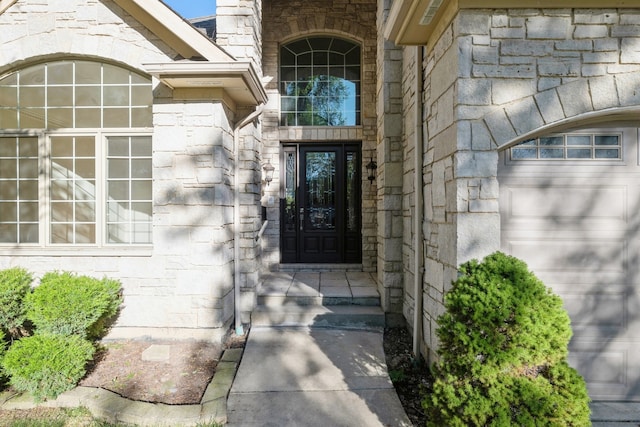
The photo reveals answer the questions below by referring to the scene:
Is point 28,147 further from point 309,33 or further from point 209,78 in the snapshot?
point 309,33

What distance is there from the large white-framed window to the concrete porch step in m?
1.72

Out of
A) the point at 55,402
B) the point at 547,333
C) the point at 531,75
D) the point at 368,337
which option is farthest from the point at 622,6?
the point at 55,402

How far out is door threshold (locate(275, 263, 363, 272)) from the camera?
6.02 m

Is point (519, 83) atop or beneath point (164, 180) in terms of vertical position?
atop

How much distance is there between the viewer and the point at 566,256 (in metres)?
2.62

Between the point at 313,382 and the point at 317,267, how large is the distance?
9.90 feet

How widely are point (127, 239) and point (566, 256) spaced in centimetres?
450

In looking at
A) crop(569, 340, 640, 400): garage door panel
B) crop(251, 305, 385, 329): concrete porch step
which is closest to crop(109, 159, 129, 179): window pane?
crop(251, 305, 385, 329): concrete porch step

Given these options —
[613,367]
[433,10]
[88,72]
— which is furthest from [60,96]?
[613,367]

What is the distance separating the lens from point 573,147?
8.69 ft

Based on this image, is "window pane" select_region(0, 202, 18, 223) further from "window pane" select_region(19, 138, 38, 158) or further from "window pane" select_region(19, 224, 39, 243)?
"window pane" select_region(19, 138, 38, 158)

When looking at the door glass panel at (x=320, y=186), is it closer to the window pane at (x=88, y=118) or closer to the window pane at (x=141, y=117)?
the window pane at (x=141, y=117)

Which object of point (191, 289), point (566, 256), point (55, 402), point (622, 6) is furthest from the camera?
point (191, 289)

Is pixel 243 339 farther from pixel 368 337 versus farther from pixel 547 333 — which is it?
pixel 547 333
